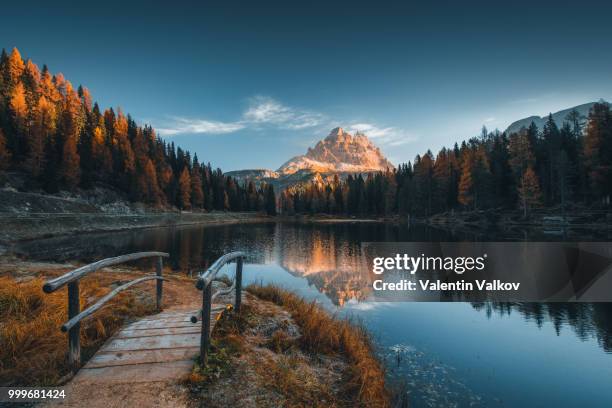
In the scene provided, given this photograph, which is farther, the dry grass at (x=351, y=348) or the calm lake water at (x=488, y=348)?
the calm lake water at (x=488, y=348)

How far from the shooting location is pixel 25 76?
8769 cm

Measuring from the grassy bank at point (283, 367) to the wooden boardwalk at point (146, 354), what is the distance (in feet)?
1.45

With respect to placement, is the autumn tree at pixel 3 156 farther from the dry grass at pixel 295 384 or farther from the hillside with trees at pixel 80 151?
the dry grass at pixel 295 384

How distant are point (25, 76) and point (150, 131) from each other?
36.3 meters

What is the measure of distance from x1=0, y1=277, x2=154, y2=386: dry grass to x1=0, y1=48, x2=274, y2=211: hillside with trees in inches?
2605

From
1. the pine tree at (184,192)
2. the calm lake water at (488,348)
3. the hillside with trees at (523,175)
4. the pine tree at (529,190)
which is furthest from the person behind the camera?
the pine tree at (184,192)

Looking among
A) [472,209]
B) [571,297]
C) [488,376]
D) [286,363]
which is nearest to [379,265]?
[571,297]

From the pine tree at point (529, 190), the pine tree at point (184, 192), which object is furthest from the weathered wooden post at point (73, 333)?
the pine tree at point (184, 192)

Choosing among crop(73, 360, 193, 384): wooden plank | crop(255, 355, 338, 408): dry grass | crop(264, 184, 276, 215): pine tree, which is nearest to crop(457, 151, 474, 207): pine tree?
crop(255, 355, 338, 408): dry grass

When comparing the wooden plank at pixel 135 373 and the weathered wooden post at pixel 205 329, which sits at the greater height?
the weathered wooden post at pixel 205 329

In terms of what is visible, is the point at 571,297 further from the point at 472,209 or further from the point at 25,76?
the point at 25,76

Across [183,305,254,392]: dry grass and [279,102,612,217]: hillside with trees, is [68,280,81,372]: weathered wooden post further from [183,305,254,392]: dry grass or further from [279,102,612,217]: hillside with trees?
[279,102,612,217]: hillside with trees

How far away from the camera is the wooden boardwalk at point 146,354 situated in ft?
15.9

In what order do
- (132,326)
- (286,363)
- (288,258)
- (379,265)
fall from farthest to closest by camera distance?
(288,258) → (379,265) → (132,326) → (286,363)
